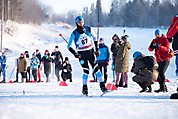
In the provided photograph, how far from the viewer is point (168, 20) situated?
68250mm

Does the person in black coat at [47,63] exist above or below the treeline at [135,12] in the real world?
below

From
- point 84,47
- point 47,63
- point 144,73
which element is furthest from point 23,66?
point 144,73

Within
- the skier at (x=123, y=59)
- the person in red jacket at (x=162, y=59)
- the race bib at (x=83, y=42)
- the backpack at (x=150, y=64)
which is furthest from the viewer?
the skier at (x=123, y=59)

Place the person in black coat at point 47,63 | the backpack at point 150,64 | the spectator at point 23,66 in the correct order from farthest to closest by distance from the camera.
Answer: the person in black coat at point 47,63, the spectator at point 23,66, the backpack at point 150,64

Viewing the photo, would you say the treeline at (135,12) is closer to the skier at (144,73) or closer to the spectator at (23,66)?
the spectator at (23,66)

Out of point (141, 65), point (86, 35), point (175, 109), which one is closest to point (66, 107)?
point (175, 109)

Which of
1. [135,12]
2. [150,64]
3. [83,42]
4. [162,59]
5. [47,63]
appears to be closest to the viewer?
[83,42]

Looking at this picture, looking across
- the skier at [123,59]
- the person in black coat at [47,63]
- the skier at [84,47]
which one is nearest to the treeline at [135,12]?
the person in black coat at [47,63]

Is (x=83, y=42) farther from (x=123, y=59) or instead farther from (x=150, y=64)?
(x=123, y=59)

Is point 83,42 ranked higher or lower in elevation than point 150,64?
higher

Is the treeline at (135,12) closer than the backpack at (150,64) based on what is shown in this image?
No

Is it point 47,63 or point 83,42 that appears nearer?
point 83,42

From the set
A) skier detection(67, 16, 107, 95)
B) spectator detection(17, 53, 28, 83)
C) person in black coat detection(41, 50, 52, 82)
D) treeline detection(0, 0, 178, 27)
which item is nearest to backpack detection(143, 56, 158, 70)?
skier detection(67, 16, 107, 95)

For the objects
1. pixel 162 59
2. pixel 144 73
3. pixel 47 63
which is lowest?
pixel 144 73
